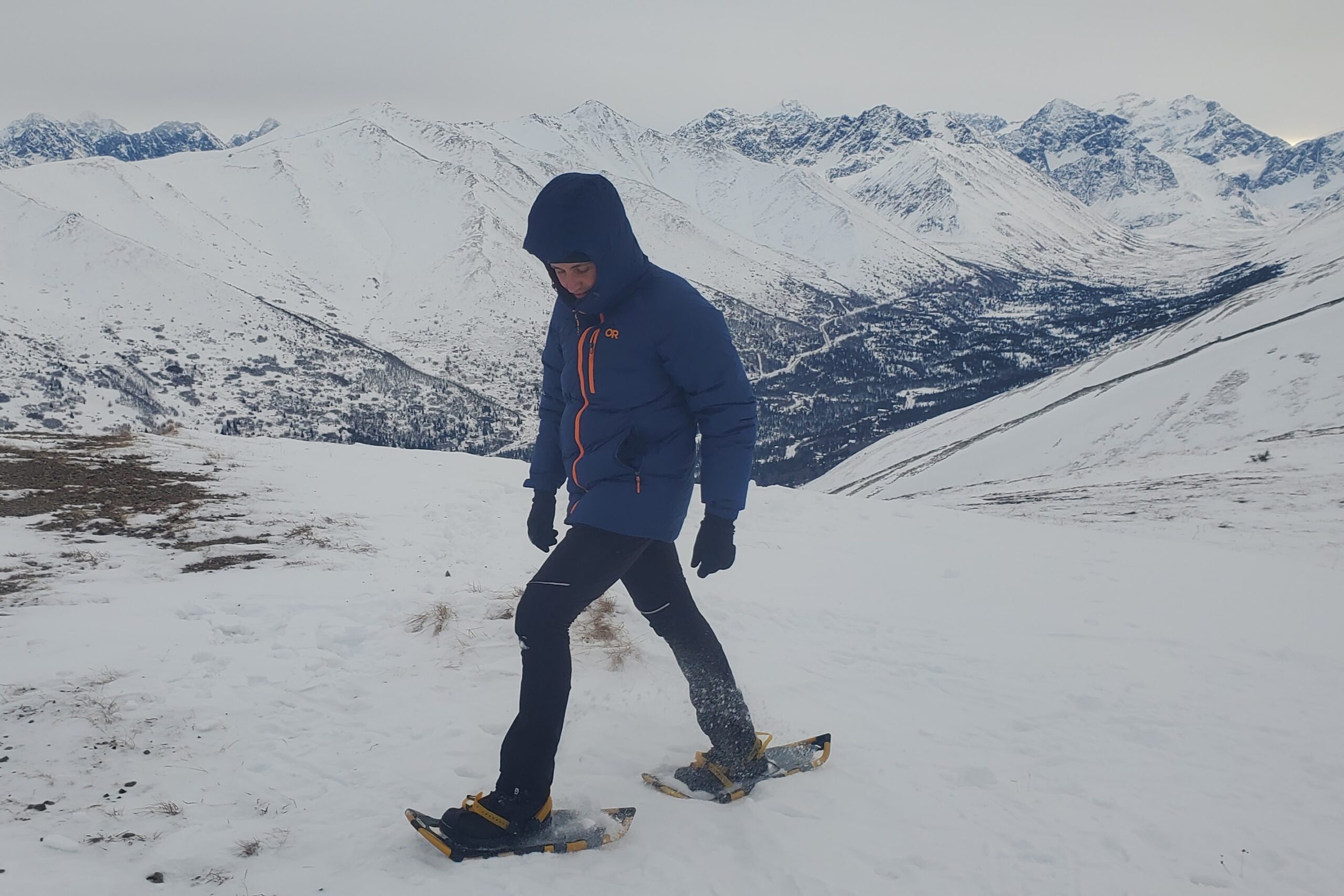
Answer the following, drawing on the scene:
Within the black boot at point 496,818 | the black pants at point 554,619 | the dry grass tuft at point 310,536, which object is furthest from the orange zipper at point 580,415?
the dry grass tuft at point 310,536

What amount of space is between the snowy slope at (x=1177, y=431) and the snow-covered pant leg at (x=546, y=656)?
12.9m

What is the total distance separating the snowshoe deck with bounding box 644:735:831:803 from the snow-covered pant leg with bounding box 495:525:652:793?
0.73m

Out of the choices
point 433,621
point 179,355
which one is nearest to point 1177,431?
point 433,621

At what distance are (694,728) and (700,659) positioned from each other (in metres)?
0.97

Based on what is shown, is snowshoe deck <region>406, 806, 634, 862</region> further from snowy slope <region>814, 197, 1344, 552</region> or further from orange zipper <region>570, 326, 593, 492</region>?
snowy slope <region>814, 197, 1344, 552</region>

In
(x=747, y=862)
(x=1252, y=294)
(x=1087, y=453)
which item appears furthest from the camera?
(x=1252, y=294)

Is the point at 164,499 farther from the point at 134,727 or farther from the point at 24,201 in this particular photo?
the point at 24,201

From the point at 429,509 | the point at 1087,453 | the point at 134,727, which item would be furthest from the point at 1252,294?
the point at 134,727

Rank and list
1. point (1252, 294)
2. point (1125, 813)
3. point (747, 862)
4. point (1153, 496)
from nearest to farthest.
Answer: point (747, 862) → point (1125, 813) → point (1153, 496) → point (1252, 294)

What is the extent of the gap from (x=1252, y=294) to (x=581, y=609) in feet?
297

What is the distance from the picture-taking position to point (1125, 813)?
384 cm

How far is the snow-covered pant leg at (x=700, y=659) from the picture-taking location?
3938 mm

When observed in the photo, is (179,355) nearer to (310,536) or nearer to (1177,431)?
(1177,431)

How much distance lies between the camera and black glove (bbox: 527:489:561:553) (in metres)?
4.27
